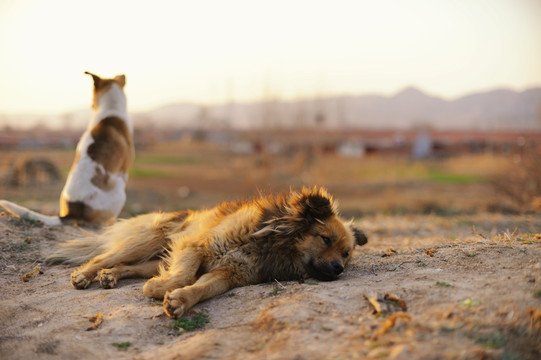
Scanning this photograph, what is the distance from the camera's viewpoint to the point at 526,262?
13.3ft

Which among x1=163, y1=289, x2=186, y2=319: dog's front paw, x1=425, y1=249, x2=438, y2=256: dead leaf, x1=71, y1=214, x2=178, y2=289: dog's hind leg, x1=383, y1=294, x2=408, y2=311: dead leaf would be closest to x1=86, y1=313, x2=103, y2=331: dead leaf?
x1=163, y1=289, x2=186, y2=319: dog's front paw

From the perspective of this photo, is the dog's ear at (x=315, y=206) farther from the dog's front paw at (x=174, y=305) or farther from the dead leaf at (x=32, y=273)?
the dead leaf at (x=32, y=273)

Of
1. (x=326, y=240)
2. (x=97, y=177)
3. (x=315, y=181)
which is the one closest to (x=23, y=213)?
(x=97, y=177)

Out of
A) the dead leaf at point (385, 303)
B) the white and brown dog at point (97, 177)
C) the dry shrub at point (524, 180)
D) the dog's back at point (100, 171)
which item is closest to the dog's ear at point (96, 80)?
the dog's back at point (100, 171)

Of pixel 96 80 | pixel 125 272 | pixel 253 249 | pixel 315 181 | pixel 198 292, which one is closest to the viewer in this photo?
pixel 198 292

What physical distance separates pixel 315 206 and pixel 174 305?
179 cm

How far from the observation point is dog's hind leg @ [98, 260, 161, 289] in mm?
4773

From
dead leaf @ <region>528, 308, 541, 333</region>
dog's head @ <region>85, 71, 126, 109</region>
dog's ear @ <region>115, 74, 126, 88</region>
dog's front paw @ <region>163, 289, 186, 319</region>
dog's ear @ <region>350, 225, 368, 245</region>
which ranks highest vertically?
dog's ear @ <region>115, 74, 126, 88</region>

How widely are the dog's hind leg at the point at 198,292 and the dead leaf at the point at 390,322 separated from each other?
5.47 feet

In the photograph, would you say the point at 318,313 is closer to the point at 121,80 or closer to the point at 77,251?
the point at 77,251

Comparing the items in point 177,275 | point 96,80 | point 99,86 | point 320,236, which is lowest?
point 177,275

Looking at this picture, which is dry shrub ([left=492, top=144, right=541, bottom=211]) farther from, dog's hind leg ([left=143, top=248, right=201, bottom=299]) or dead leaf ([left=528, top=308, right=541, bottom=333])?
dog's hind leg ([left=143, top=248, right=201, bottom=299])

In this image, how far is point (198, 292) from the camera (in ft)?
13.0

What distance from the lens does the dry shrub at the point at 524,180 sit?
1234 cm
